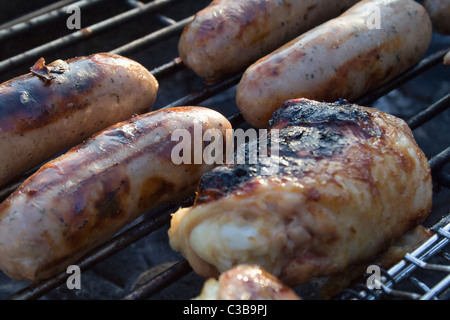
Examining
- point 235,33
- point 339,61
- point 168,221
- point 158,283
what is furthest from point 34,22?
point 158,283

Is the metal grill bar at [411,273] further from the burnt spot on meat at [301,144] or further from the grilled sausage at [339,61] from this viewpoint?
the grilled sausage at [339,61]

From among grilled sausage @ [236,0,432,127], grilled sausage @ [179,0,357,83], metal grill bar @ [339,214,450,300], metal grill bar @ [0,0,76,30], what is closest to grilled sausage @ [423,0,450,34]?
grilled sausage @ [236,0,432,127]

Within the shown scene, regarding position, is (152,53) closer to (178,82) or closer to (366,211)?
(178,82)

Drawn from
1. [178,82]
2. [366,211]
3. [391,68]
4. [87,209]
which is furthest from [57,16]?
[366,211]

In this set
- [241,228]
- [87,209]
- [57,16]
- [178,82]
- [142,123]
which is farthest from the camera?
[178,82]

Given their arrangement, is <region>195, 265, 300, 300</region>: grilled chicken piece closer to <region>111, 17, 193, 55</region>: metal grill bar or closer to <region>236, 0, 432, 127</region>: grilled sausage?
<region>236, 0, 432, 127</region>: grilled sausage

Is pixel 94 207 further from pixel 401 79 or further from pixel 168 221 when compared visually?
pixel 401 79
